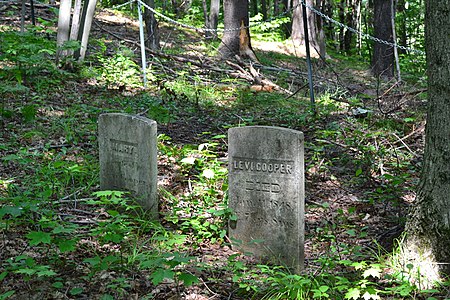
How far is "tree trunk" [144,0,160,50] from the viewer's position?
39.4 ft

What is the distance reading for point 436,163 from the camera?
4.17m

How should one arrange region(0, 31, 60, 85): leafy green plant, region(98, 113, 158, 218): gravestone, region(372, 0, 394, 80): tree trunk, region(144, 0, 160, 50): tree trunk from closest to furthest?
1. region(98, 113, 158, 218): gravestone
2. region(0, 31, 60, 85): leafy green plant
3. region(144, 0, 160, 50): tree trunk
4. region(372, 0, 394, 80): tree trunk

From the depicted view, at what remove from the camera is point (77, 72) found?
1043 centimetres

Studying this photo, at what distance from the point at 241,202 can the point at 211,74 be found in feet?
22.9

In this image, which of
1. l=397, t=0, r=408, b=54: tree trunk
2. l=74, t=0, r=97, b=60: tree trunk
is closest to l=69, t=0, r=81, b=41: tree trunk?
l=74, t=0, r=97, b=60: tree trunk

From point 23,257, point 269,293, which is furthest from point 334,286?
point 23,257

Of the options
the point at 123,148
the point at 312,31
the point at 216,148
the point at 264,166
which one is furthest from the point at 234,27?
the point at 264,166

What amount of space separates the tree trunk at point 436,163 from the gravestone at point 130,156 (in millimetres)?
2578

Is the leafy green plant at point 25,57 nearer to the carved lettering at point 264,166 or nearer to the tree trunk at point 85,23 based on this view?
the tree trunk at point 85,23

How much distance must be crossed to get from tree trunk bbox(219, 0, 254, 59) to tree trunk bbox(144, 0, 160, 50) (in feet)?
6.19

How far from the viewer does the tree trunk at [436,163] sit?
4.09 meters

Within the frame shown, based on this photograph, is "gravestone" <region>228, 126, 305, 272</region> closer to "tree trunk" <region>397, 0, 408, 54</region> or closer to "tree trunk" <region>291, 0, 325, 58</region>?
"tree trunk" <region>291, 0, 325, 58</region>

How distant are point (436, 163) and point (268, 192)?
56.2 inches

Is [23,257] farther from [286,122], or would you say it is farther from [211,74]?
[211,74]
